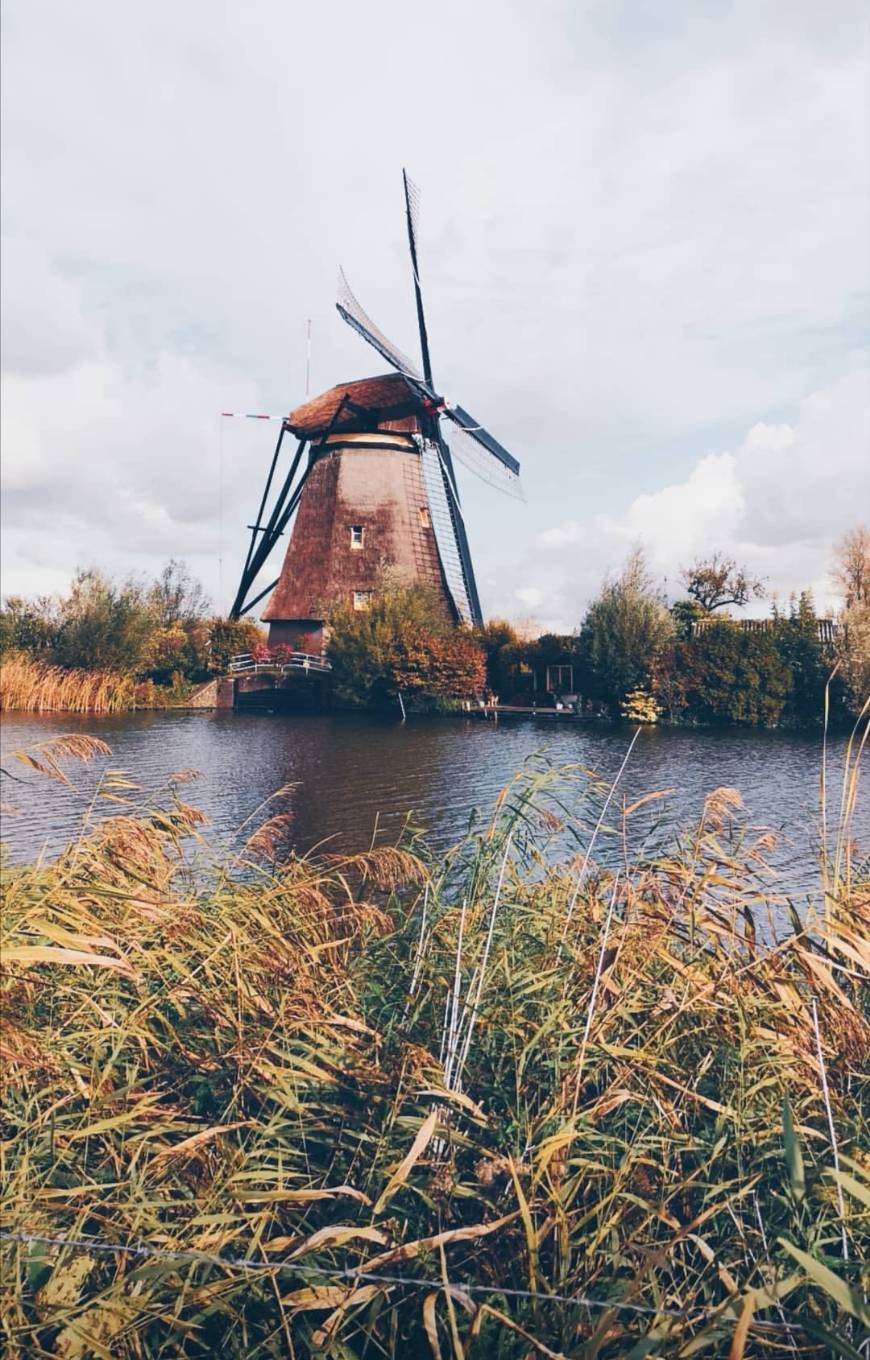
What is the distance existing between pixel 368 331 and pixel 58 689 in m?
15.7

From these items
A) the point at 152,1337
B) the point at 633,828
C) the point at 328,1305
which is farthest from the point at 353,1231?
the point at 633,828

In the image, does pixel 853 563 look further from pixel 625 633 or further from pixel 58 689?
pixel 58 689

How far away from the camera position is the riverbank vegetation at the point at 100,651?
2693 cm

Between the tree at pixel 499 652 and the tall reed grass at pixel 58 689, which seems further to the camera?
the tree at pixel 499 652

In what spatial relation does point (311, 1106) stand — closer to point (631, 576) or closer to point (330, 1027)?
point (330, 1027)

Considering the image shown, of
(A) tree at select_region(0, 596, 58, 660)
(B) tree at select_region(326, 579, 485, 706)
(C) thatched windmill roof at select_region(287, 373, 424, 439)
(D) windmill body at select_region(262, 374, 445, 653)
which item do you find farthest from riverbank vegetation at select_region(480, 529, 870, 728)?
(A) tree at select_region(0, 596, 58, 660)

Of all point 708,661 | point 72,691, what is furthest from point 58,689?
point 708,661

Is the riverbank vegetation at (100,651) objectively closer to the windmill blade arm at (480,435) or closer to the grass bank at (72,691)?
the grass bank at (72,691)

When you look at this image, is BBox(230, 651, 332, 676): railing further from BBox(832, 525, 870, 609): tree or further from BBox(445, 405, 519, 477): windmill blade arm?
BBox(832, 525, 870, 609): tree

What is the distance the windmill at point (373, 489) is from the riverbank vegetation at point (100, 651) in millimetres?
2924

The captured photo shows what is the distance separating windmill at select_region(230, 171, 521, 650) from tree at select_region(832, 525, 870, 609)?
36.9 ft

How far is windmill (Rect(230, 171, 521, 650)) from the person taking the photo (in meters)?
31.0

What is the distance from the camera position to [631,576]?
2602 cm

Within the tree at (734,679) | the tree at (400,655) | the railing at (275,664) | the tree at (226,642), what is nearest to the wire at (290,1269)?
the tree at (734,679)
